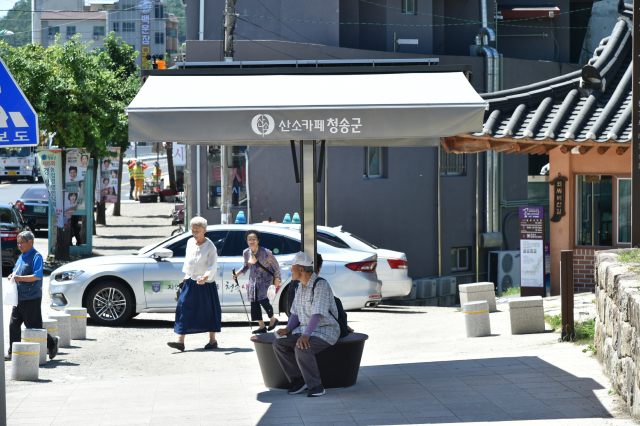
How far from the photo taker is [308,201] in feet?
26.4

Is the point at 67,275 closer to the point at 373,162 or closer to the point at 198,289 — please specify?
the point at 198,289

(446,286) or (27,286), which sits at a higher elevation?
(27,286)

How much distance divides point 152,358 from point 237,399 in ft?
10.8

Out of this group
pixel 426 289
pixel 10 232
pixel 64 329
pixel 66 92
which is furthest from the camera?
pixel 66 92

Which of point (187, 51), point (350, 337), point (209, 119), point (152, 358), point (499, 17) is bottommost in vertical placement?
point (152, 358)

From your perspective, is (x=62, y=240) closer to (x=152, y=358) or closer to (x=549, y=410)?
(x=152, y=358)

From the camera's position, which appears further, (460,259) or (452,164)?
(460,259)

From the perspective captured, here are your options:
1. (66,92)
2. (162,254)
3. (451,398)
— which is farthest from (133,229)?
(451,398)

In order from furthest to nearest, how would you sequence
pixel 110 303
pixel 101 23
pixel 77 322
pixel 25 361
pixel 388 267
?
pixel 101 23, pixel 388 267, pixel 110 303, pixel 77 322, pixel 25 361

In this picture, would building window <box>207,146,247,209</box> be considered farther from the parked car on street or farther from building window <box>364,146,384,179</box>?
the parked car on street

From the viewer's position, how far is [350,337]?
303 inches

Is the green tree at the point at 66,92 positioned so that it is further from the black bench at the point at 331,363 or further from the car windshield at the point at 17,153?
Answer: the car windshield at the point at 17,153

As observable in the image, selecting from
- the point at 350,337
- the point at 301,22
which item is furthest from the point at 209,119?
the point at 301,22

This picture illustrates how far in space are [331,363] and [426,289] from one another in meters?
12.7
